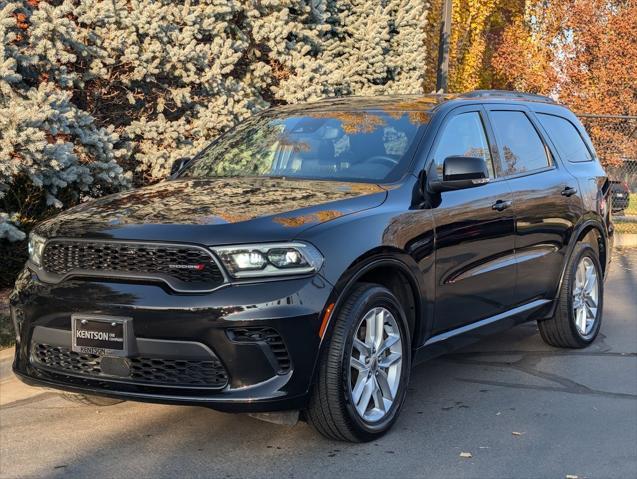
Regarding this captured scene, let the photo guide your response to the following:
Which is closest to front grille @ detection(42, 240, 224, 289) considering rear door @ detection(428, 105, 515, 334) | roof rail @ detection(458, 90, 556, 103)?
rear door @ detection(428, 105, 515, 334)

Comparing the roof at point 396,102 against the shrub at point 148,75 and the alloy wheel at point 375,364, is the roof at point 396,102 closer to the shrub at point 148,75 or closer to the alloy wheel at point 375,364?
the alloy wheel at point 375,364

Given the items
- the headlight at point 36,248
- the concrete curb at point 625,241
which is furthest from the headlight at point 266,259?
the concrete curb at point 625,241

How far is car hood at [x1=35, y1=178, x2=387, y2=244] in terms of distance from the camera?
440cm

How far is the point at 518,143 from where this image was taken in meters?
6.54

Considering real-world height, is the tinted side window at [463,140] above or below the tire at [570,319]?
above

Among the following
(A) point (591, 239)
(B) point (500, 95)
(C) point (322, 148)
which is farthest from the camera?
(A) point (591, 239)

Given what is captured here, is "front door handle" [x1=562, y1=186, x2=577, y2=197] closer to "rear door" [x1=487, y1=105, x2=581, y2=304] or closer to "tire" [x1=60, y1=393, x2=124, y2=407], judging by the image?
"rear door" [x1=487, y1=105, x2=581, y2=304]

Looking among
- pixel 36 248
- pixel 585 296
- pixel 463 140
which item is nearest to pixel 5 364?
pixel 36 248

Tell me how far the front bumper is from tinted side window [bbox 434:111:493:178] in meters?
1.63

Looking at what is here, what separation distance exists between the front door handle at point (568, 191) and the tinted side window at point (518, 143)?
0.73 feet

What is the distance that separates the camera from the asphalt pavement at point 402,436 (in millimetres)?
4504

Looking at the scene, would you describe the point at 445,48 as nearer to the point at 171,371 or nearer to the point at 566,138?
the point at 566,138

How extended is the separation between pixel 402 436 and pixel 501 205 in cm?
172

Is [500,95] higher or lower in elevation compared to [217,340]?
higher
